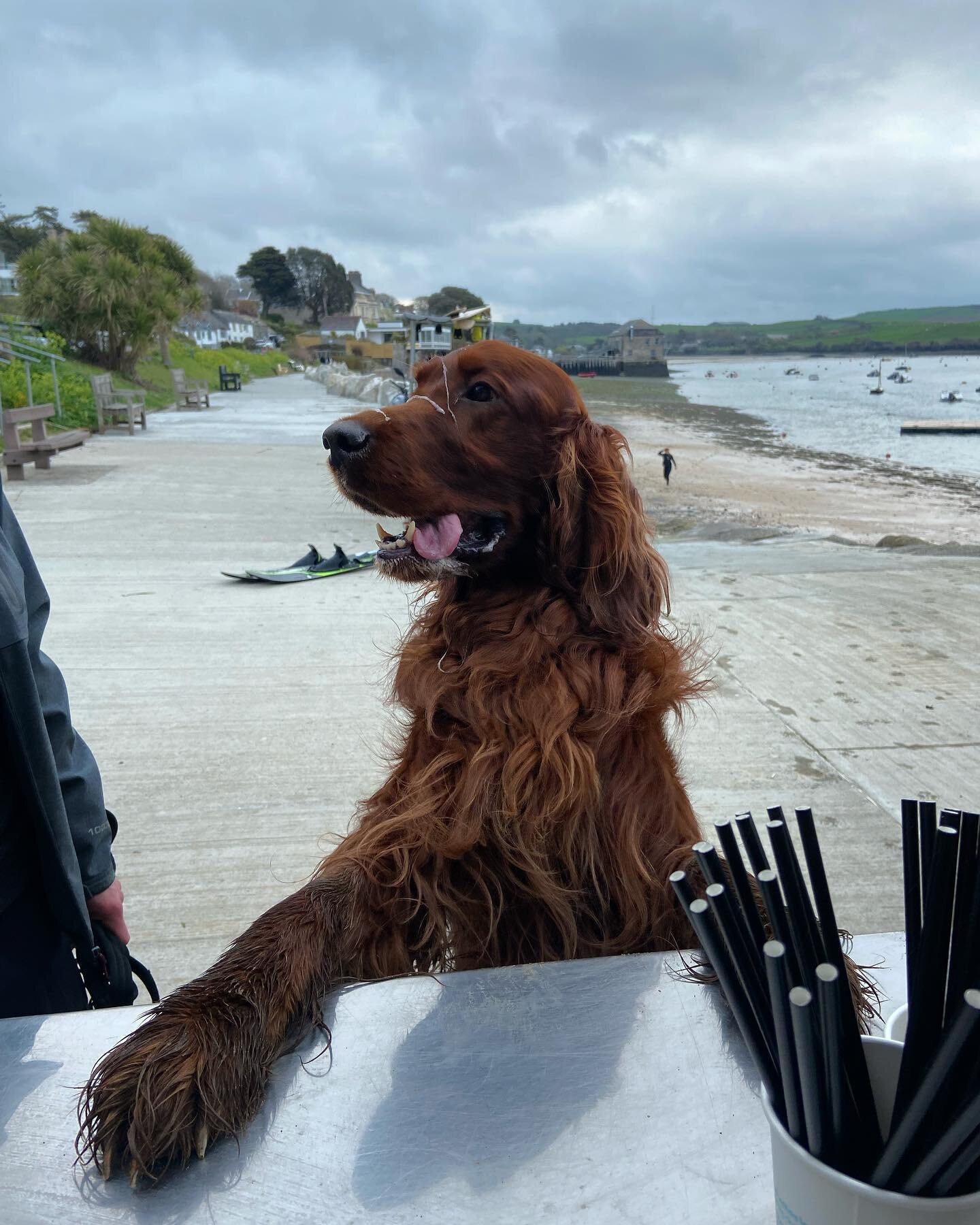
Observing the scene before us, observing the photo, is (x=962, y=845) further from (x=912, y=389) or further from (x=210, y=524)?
(x=912, y=389)

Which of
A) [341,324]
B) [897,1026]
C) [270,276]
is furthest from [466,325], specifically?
[270,276]

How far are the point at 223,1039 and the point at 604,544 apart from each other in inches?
41.5

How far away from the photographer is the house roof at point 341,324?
4108 inches

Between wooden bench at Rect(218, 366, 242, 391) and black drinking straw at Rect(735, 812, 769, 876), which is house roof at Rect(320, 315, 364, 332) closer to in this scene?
wooden bench at Rect(218, 366, 242, 391)

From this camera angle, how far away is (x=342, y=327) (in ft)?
346

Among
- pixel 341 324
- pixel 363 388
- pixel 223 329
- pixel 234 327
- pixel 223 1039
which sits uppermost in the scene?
pixel 341 324

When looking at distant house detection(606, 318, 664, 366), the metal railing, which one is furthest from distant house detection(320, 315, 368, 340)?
the metal railing

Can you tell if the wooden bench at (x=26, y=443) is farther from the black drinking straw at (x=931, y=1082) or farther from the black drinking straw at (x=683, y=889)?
the black drinking straw at (x=931, y=1082)

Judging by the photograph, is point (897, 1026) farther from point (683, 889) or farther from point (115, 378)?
point (115, 378)

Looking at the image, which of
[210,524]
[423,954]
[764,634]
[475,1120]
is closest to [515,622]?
[423,954]

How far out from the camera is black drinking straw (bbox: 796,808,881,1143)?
62cm

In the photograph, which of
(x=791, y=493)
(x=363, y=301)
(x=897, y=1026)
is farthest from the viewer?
(x=363, y=301)

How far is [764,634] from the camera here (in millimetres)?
5398

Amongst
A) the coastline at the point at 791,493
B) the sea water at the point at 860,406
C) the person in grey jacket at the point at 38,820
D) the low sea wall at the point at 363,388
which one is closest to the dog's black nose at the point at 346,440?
the person in grey jacket at the point at 38,820
